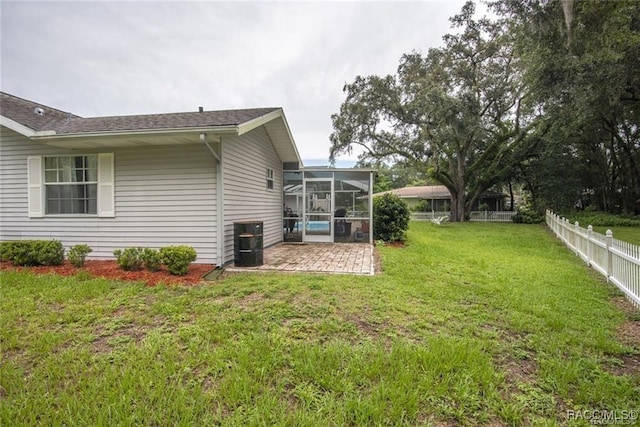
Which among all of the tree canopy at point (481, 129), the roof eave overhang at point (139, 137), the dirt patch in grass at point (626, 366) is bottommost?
the dirt patch in grass at point (626, 366)

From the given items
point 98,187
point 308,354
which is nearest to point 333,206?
point 98,187

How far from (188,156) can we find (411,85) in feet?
58.0

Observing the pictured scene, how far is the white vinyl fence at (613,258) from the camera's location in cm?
470

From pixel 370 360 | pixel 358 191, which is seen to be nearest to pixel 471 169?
pixel 358 191

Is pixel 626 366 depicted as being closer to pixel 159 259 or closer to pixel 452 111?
pixel 159 259

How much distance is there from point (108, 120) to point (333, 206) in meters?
6.99

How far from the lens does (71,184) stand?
7488mm

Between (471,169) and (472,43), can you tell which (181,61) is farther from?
(471,169)

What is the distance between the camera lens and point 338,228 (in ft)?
36.5

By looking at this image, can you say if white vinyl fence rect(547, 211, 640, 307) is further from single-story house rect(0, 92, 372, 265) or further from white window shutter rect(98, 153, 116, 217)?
white window shutter rect(98, 153, 116, 217)

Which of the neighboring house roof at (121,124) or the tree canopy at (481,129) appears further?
the tree canopy at (481,129)

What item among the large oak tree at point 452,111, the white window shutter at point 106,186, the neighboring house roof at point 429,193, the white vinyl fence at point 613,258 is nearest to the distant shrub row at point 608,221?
the large oak tree at point 452,111

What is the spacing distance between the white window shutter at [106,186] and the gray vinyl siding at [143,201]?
0.10 metres

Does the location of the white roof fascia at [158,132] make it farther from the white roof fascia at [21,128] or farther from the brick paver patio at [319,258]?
the brick paver patio at [319,258]
